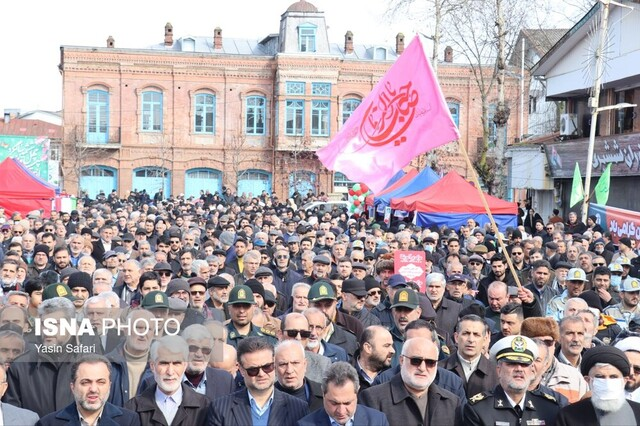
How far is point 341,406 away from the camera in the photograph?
5621 millimetres

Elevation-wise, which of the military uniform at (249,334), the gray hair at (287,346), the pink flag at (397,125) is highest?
the pink flag at (397,125)

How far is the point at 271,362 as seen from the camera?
603 centimetres

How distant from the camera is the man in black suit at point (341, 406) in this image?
18.5 feet

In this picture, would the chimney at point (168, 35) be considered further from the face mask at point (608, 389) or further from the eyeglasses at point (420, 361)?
the face mask at point (608, 389)

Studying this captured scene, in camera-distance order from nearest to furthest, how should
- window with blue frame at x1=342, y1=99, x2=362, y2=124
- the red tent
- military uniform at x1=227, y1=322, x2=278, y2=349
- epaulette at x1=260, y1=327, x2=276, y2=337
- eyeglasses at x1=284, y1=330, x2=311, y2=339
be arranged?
1. eyeglasses at x1=284, y1=330, x2=311, y2=339
2. military uniform at x1=227, y1=322, x2=278, y2=349
3. epaulette at x1=260, y1=327, x2=276, y2=337
4. the red tent
5. window with blue frame at x1=342, y1=99, x2=362, y2=124

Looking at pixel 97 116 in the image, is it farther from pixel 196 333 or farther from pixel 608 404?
pixel 608 404

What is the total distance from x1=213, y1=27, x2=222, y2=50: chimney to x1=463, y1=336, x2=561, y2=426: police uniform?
50505 mm

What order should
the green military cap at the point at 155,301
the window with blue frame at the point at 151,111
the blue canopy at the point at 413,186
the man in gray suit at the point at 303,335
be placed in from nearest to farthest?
1. the man in gray suit at the point at 303,335
2. the green military cap at the point at 155,301
3. the blue canopy at the point at 413,186
4. the window with blue frame at the point at 151,111

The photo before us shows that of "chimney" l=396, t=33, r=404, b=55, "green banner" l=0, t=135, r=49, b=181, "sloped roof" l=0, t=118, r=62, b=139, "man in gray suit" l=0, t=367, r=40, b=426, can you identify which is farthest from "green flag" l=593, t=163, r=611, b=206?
"sloped roof" l=0, t=118, r=62, b=139

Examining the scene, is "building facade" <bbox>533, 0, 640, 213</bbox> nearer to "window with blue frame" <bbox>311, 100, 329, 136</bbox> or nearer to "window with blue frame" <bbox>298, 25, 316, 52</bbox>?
"window with blue frame" <bbox>311, 100, 329, 136</bbox>

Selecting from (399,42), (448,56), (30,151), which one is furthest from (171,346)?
(399,42)

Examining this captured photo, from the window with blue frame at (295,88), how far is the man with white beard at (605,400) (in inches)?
1869

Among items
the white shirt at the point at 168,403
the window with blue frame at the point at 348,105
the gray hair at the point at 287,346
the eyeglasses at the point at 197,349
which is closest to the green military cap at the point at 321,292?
the eyeglasses at the point at 197,349

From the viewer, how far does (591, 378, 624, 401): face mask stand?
5.54m
